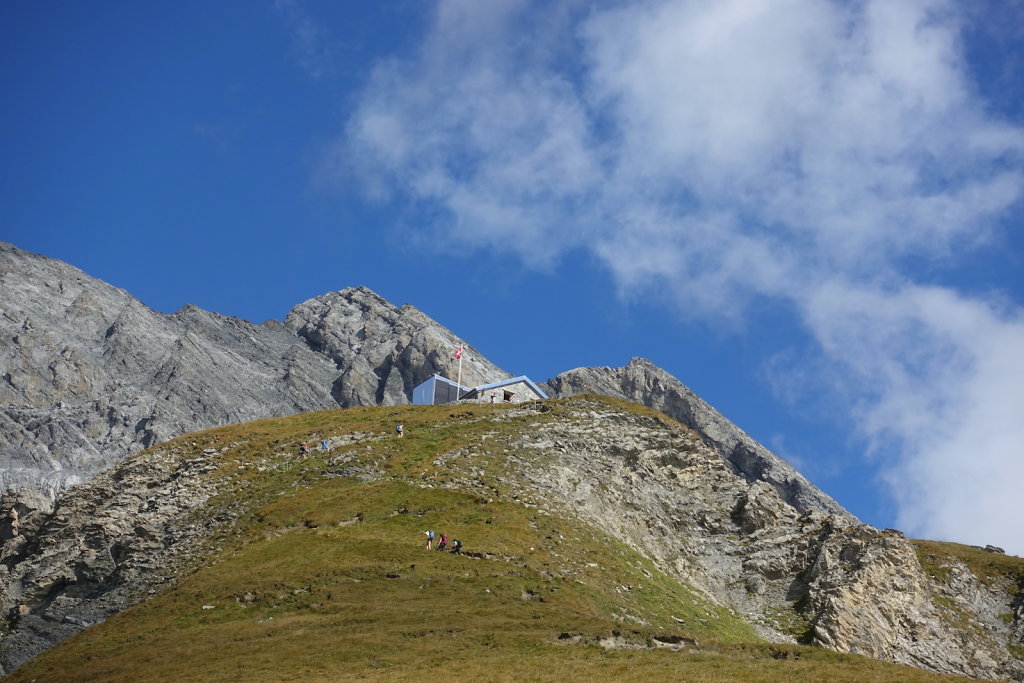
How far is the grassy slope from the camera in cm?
5200

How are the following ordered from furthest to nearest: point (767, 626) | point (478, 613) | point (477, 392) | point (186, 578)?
1. point (477, 392)
2. point (767, 626)
3. point (186, 578)
4. point (478, 613)

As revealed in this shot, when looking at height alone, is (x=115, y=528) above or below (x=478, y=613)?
above

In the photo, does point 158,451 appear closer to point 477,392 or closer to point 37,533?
point 37,533

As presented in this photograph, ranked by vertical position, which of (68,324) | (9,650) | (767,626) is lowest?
(9,650)

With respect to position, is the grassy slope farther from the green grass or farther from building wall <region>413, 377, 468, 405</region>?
building wall <region>413, 377, 468, 405</region>

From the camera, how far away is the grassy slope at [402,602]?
52.0 meters

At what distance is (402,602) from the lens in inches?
2441

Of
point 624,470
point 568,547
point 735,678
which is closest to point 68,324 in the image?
point 624,470

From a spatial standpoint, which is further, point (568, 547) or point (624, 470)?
point (624, 470)

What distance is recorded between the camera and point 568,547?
248 ft

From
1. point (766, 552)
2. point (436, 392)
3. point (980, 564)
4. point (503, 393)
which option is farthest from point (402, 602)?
point (436, 392)

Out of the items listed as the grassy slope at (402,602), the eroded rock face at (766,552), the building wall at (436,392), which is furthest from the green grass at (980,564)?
the building wall at (436,392)

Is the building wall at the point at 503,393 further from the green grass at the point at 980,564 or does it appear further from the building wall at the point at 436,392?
the green grass at the point at 980,564

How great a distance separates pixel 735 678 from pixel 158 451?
6461 cm
